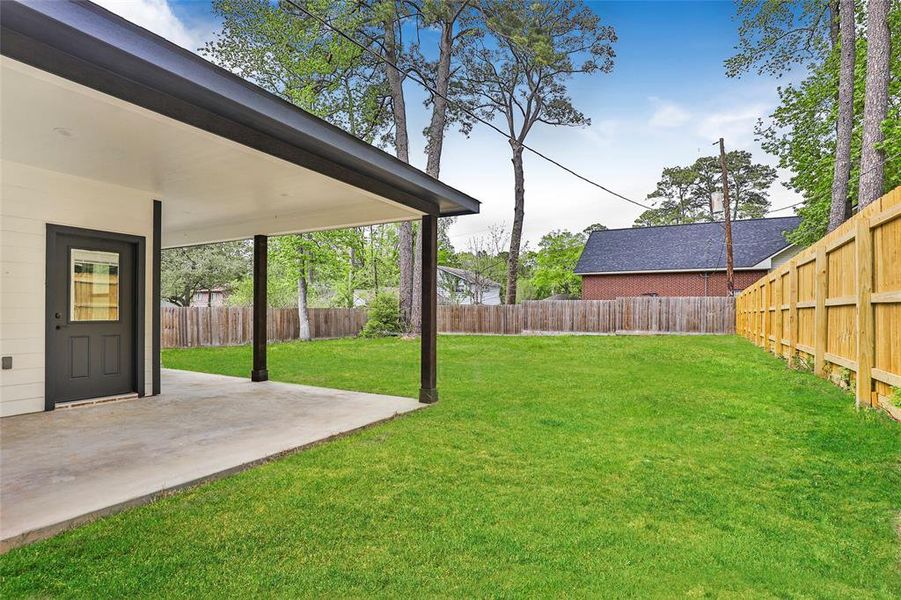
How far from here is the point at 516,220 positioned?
20.5 metres

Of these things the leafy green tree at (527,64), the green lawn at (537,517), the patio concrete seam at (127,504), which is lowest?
the green lawn at (537,517)

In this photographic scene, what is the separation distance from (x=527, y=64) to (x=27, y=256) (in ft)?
61.7

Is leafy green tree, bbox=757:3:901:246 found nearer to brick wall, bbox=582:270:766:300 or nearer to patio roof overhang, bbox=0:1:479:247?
brick wall, bbox=582:270:766:300

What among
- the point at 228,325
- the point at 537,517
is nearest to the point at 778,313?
the point at 537,517

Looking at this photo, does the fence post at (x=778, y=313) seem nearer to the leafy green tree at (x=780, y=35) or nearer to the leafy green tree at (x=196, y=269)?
the leafy green tree at (x=780, y=35)

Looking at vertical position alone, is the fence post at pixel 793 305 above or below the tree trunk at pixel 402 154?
below

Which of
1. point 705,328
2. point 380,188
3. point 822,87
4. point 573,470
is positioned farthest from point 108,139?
point 705,328

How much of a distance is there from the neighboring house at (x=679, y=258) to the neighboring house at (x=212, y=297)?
61.6ft

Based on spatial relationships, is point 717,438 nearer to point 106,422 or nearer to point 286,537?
point 286,537

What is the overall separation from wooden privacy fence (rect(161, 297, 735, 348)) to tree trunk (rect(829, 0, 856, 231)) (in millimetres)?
6299

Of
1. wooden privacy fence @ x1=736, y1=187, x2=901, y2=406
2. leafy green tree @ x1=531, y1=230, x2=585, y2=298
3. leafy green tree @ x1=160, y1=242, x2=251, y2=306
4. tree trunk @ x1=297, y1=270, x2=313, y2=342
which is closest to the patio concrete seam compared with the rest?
wooden privacy fence @ x1=736, y1=187, x2=901, y2=406

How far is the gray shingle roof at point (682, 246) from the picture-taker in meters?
20.0

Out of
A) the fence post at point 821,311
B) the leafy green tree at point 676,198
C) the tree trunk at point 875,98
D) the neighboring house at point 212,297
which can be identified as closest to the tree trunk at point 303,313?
the neighboring house at point 212,297

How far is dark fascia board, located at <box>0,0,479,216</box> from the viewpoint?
1896mm
